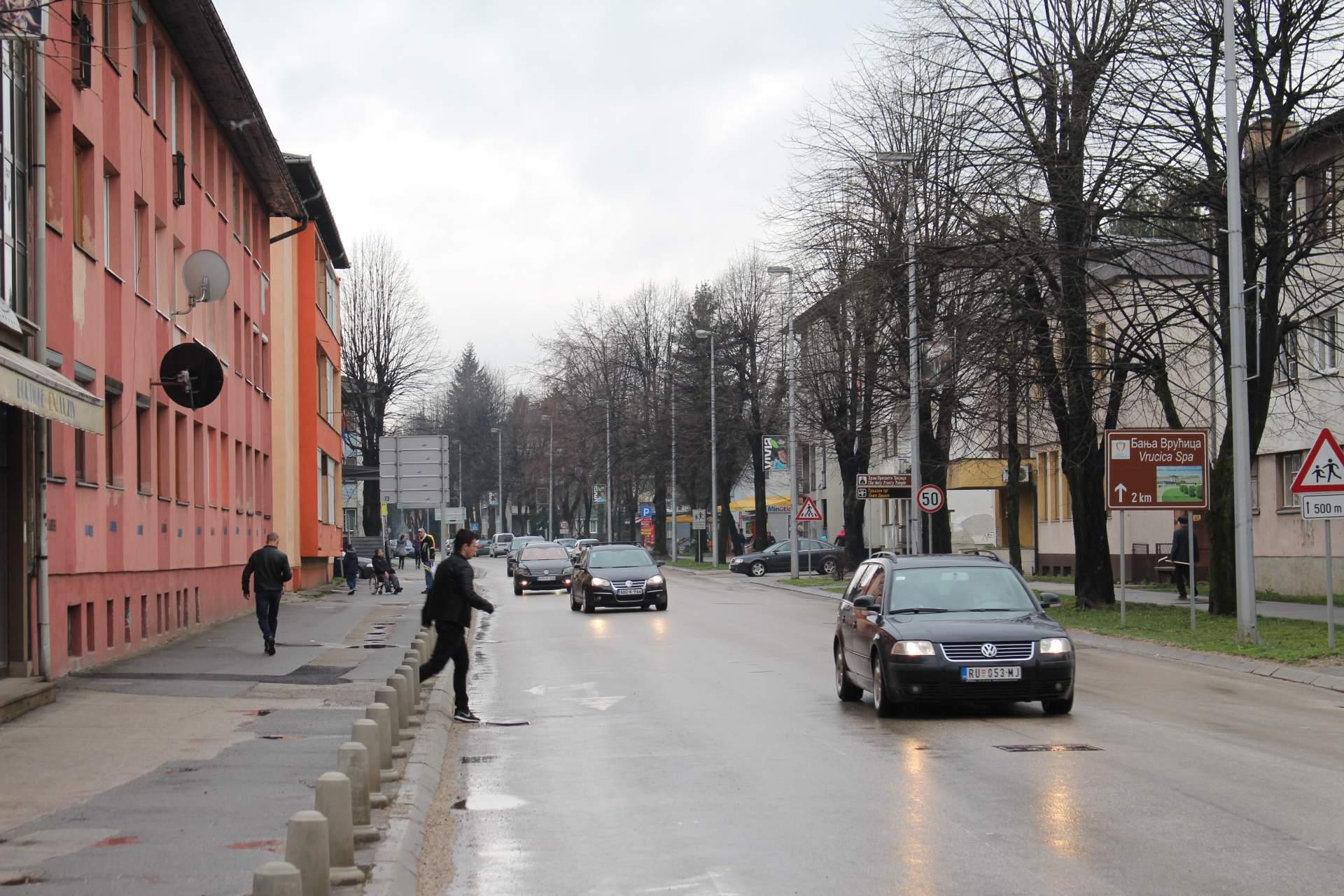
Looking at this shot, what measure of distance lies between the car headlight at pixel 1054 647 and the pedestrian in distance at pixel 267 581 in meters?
11.8

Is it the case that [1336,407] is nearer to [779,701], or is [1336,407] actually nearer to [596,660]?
[596,660]

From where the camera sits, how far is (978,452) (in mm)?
57344

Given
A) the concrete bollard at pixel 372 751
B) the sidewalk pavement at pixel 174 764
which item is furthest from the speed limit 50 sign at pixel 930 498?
the concrete bollard at pixel 372 751

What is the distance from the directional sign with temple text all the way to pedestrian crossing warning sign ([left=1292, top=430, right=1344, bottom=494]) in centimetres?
578

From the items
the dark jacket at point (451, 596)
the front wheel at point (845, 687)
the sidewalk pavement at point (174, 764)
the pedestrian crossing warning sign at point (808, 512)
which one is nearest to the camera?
the sidewalk pavement at point (174, 764)

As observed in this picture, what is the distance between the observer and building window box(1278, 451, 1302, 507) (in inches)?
1524

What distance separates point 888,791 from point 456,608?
19.3 feet

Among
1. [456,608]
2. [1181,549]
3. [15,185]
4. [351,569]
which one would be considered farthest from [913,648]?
[351,569]

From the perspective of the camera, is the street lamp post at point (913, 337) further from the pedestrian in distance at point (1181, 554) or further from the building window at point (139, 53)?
the building window at point (139, 53)

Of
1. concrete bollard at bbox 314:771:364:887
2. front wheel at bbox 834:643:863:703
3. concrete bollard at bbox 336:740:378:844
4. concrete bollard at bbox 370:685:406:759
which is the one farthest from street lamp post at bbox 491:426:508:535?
concrete bollard at bbox 314:771:364:887

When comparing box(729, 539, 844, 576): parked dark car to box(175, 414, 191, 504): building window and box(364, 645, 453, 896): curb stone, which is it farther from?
box(364, 645, 453, 896): curb stone

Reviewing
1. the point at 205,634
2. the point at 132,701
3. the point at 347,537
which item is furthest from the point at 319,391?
the point at 132,701

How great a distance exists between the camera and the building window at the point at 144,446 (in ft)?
76.7

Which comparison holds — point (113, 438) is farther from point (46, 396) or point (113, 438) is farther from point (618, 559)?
point (618, 559)
